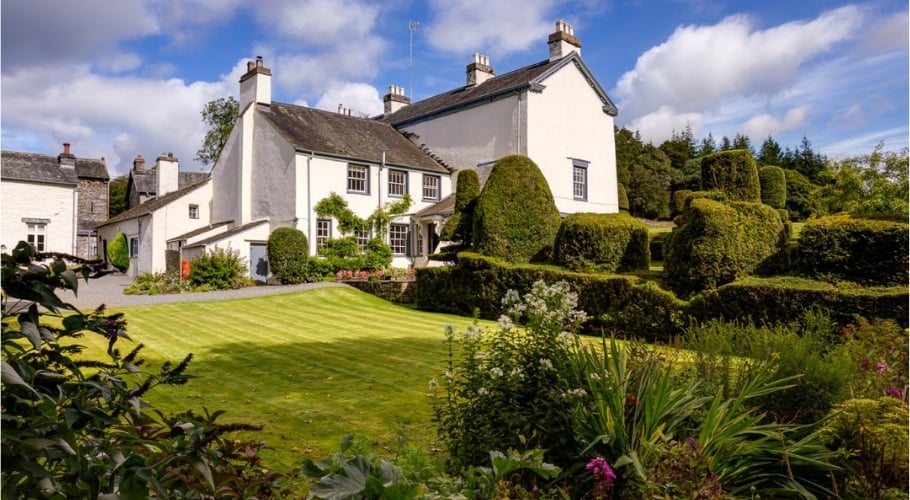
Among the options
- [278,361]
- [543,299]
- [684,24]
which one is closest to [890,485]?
[543,299]

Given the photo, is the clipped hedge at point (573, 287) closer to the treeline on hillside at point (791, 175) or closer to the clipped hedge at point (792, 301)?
the clipped hedge at point (792, 301)

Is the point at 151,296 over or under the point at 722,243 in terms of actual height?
under

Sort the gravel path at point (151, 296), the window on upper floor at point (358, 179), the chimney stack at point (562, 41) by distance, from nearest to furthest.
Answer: the gravel path at point (151, 296)
the window on upper floor at point (358, 179)
the chimney stack at point (562, 41)

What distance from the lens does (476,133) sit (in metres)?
29.9

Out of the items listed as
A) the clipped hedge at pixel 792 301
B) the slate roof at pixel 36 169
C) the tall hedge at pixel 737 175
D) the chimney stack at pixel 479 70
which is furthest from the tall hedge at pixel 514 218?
the slate roof at pixel 36 169

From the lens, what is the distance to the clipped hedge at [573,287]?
12297 mm

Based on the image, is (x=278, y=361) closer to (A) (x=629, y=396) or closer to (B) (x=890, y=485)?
(A) (x=629, y=396)

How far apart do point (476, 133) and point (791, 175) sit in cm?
2933

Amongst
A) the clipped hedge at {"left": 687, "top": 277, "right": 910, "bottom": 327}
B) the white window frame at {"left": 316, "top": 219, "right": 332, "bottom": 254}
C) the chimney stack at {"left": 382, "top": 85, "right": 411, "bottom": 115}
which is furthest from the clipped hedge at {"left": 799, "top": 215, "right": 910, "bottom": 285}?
the chimney stack at {"left": 382, "top": 85, "right": 411, "bottom": 115}

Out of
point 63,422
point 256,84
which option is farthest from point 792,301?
point 256,84

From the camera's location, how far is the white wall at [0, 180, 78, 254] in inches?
1175

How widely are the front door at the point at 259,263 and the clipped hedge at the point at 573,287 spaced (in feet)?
31.0

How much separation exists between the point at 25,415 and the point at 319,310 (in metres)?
15.5

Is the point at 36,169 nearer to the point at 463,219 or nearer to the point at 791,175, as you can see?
the point at 463,219
